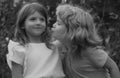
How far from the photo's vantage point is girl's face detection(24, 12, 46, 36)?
393 cm

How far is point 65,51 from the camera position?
158 inches

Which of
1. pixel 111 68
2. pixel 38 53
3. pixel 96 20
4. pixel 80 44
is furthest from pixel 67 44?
pixel 96 20

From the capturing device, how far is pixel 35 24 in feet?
12.9

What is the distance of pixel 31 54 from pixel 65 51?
35 centimetres

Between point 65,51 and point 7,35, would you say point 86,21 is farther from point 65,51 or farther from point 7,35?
point 7,35

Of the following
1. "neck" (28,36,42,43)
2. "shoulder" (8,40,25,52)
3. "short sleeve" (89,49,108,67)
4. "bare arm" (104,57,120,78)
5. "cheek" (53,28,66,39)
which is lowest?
"bare arm" (104,57,120,78)

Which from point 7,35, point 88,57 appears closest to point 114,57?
point 7,35

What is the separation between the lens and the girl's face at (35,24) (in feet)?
12.9

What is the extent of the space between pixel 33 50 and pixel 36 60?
10 cm

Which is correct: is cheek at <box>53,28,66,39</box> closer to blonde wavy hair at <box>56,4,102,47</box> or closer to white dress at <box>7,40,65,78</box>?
blonde wavy hair at <box>56,4,102,47</box>

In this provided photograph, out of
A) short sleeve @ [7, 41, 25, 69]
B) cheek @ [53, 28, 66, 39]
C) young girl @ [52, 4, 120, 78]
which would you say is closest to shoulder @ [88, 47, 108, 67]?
young girl @ [52, 4, 120, 78]

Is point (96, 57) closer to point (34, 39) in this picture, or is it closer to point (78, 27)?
point (78, 27)

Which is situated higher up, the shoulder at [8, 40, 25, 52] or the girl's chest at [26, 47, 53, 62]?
the shoulder at [8, 40, 25, 52]

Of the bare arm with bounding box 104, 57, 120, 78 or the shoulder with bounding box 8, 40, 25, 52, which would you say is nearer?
the shoulder with bounding box 8, 40, 25, 52
